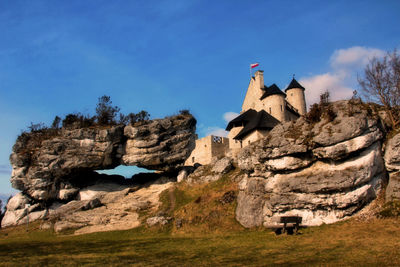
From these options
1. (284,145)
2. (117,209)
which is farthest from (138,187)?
(284,145)

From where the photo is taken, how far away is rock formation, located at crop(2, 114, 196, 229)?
149 feet

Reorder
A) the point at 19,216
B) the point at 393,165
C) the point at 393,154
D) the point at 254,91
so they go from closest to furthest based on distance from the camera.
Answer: the point at 393,154
the point at 393,165
the point at 19,216
the point at 254,91

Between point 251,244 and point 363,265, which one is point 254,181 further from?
point 363,265

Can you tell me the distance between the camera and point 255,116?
4206 centimetres

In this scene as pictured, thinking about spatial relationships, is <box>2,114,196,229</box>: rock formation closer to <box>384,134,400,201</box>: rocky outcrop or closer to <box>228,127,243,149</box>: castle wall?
<box>228,127,243,149</box>: castle wall

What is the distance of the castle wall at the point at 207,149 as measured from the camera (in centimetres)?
4538

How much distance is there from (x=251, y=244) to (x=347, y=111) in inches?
509

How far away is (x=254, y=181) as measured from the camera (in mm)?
27516

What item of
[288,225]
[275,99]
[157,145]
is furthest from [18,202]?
[288,225]

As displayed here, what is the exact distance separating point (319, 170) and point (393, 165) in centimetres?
490

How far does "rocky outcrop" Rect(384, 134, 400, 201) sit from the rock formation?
2976cm

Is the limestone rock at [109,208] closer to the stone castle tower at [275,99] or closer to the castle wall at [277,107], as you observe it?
the stone castle tower at [275,99]

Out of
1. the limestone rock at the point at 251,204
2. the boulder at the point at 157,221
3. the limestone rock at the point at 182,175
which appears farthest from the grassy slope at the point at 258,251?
the limestone rock at the point at 182,175

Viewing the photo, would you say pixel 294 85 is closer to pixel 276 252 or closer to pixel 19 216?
pixel 276 252
